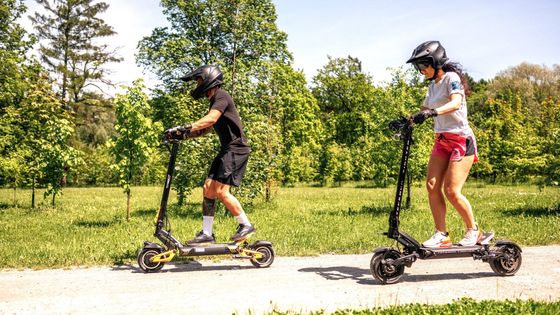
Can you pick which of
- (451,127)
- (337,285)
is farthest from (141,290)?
(451,127)

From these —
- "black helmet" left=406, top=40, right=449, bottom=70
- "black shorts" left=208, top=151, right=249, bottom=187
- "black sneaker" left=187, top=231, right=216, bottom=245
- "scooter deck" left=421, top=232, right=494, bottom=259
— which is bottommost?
"black sneaker" left=187, top=231, right=216, bottom=245

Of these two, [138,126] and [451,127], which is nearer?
[451,127]

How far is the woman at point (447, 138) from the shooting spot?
18.3 feet

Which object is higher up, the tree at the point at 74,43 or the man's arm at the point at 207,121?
the tree at the point at 74,43

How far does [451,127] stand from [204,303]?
340 centimetres

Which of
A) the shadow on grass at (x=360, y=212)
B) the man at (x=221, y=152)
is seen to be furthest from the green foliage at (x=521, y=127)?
the man at (x=221, y=152)

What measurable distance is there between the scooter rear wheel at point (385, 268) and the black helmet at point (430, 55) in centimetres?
219

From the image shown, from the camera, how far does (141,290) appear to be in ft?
16.1

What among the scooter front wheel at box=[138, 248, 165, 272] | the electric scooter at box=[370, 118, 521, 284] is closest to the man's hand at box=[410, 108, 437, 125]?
the electric scooter at box=[370, 118, 521, 284]

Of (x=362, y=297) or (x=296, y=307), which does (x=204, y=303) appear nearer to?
(x=296, y=307)

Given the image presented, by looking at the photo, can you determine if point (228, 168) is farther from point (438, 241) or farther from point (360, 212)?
point (360, 212)

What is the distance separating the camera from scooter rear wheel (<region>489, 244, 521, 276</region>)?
18.3ft

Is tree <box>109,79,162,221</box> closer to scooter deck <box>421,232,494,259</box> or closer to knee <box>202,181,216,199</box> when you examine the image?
knee <box>202,181,216,199</box>

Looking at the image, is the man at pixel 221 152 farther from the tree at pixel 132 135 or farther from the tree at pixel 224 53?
the tree at pixel 224 53
